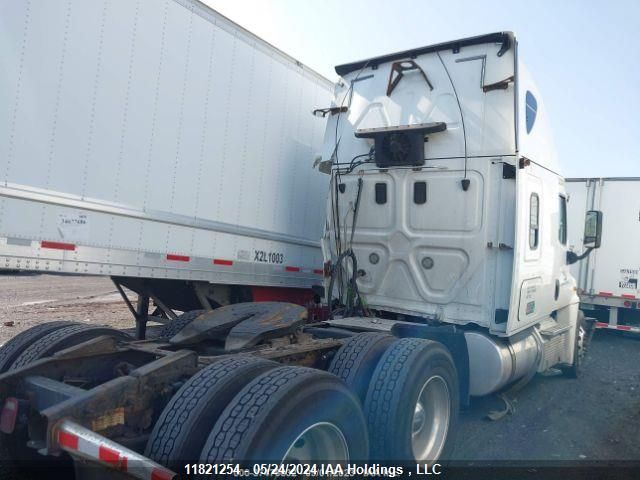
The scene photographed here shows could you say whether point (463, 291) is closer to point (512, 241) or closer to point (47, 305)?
point (512, 241)

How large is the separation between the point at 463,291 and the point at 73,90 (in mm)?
4044

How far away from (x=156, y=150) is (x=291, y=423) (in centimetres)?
345

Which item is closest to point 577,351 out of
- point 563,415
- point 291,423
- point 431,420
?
point 563,415

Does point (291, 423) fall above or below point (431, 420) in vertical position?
above

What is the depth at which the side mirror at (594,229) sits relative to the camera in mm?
6805

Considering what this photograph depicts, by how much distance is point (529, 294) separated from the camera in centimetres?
550

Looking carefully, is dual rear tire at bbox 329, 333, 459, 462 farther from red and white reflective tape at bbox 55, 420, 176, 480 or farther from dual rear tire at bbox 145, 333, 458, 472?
red and white reflective tape at bbox 55, 420, 176, 480

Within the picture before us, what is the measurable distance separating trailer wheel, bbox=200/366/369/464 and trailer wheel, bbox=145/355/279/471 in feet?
0.39

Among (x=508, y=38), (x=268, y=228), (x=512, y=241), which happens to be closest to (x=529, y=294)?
(x=512, y=241)

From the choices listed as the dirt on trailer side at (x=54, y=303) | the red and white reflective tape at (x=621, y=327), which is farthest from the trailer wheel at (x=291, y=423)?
the red and white reflective tape at (x=621, y=327)

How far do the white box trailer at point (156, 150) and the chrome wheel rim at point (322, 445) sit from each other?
2.80 m

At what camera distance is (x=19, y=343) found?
3908mm

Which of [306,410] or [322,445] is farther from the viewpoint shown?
[322,445]

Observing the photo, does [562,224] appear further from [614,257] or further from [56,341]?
[56,341]
